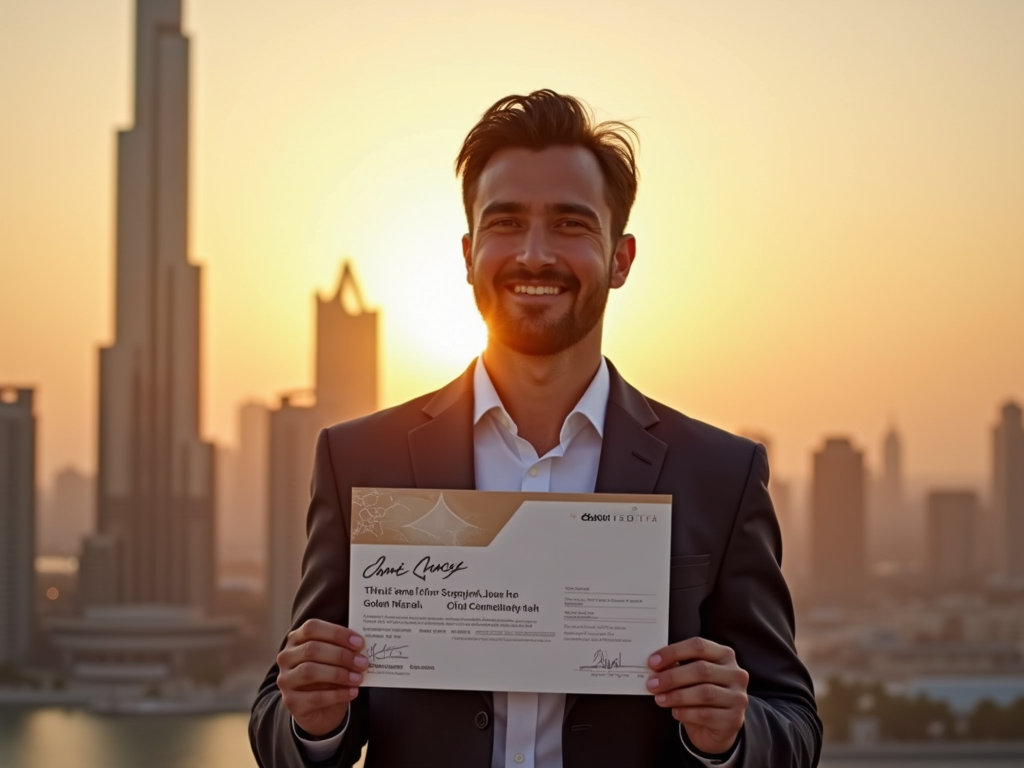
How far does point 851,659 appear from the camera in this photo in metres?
37.5

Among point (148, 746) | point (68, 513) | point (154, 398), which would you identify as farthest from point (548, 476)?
point (68, 513)

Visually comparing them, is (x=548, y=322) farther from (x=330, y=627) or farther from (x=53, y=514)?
(x=53, y=514)

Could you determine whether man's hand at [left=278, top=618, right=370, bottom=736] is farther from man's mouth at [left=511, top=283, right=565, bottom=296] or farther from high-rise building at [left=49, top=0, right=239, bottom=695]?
high-rise building at [left=49, top=0, right=239, bottom=695]

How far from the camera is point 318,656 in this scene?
166 cm

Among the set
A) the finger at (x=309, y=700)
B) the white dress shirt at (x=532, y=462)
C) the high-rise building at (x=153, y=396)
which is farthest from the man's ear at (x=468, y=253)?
the high-rise building at (x=153, y=396)

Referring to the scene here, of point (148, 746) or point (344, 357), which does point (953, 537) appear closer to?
point (344, 357)

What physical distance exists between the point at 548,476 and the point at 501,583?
179mm

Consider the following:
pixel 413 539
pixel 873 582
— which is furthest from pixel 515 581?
pixel 873 582

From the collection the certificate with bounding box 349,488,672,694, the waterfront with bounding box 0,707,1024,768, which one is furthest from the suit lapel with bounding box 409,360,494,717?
the waterfront with bounding box 0,707,1024,768

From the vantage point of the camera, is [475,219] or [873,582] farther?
[873,582]

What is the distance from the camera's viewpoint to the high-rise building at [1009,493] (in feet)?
134

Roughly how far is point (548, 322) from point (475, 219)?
→ 210 mm

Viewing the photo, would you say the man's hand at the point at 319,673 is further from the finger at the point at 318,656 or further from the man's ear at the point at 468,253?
the man's ear at the point at 468,253

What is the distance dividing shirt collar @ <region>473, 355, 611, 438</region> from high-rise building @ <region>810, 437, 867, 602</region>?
41802 millimetres
